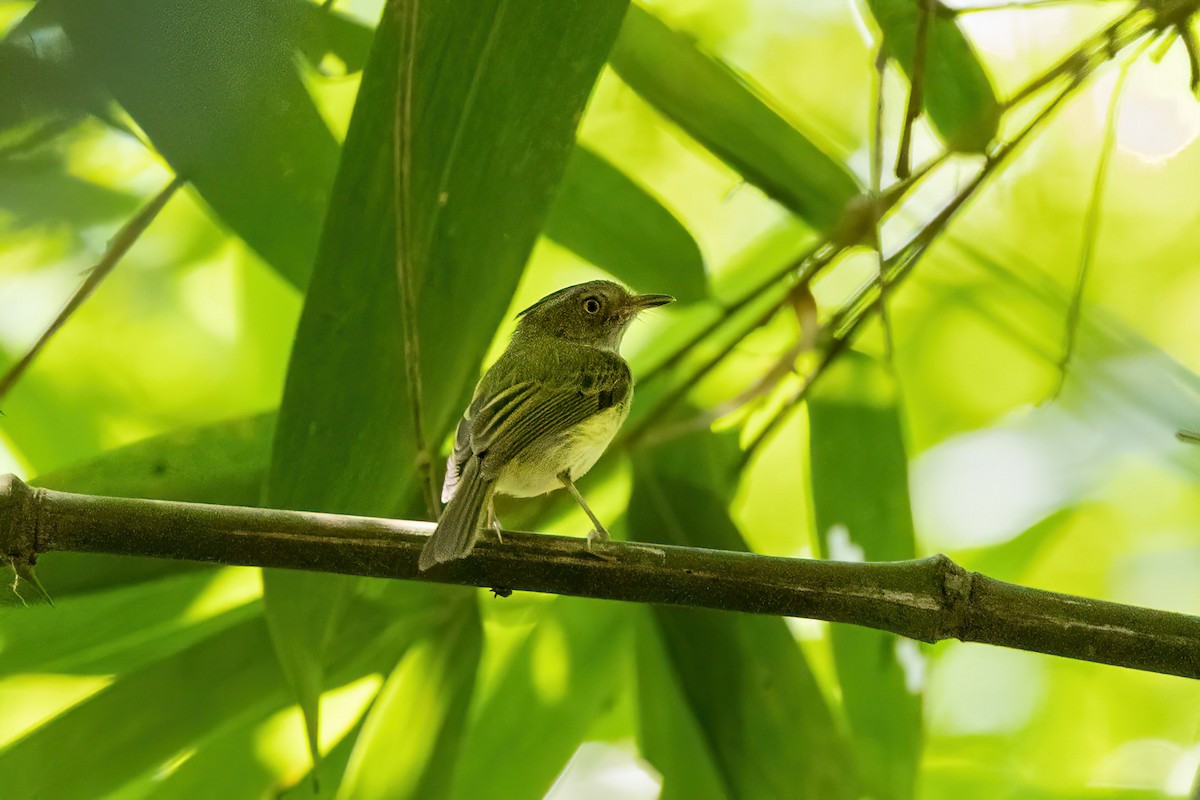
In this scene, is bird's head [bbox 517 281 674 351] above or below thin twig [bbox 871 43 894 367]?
above

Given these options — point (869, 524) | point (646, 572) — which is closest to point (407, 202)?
point (646, 572)

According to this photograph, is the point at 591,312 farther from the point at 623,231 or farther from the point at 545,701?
the point at 545,701

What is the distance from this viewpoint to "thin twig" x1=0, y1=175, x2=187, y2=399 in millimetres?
1954

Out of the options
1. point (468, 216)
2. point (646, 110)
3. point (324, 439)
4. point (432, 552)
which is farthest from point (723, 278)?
point (432, 552)

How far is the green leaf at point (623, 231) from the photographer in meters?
2.47

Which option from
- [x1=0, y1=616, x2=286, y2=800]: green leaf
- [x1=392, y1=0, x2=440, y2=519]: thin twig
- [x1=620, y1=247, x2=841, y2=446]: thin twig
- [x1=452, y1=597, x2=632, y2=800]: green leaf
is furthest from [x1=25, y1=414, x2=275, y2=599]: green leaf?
[x1=620, y1=247, x2=841, y2=446]: thin twig

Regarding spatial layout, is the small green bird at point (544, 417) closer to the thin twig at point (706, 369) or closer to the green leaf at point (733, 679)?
the thin twig at point (706, 369)

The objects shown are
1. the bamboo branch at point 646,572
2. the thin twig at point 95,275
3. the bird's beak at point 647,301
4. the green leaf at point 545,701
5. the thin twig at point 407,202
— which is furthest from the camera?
the bird's beak at point 647,301

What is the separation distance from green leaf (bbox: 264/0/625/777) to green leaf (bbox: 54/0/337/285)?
20cm

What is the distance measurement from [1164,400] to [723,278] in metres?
1.23

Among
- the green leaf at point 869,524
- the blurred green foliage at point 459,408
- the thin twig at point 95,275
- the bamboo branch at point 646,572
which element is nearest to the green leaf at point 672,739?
the blurred green foliage at point 459,408

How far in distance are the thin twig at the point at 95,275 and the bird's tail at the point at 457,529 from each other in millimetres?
785

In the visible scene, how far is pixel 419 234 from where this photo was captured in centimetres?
197

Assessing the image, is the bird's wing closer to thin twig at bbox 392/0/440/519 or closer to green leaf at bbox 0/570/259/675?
thin twig at bbox 392/0/440/519
